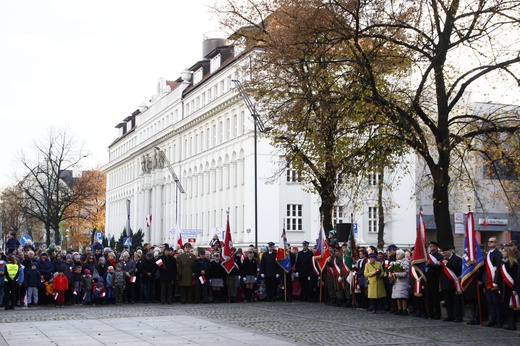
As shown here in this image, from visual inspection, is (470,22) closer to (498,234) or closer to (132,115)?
(498,234)

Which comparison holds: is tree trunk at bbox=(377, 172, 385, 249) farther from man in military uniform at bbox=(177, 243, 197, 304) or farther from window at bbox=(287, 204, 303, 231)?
window at bbox=(287, 204, 303, 231)

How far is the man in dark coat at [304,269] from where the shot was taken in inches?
1131

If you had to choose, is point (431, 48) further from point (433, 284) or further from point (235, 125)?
point (235, 125)

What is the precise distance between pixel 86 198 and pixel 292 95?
46.3 m

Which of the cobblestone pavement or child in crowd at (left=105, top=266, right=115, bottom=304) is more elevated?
child in crowd at (left=105, top=266, right=115, bottom=304)

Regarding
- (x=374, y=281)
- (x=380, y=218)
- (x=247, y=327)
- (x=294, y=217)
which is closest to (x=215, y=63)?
(x=294, y=217)

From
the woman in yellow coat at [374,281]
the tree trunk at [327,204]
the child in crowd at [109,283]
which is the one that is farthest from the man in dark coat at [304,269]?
the child in crowd at [109,283]

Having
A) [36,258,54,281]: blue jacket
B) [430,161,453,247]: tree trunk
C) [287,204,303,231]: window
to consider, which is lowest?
[36,258,54,281]: blue jacket

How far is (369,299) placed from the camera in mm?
24359

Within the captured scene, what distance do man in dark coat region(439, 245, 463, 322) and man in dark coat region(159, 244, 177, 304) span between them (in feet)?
36.2

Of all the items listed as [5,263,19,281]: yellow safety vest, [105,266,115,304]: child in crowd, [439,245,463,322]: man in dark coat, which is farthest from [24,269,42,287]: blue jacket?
[439,245,463,322]: man in dark coat

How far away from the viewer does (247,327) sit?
729 inches

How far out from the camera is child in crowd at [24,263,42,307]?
26.9m

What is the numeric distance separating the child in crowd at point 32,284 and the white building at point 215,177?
17.1 meters
